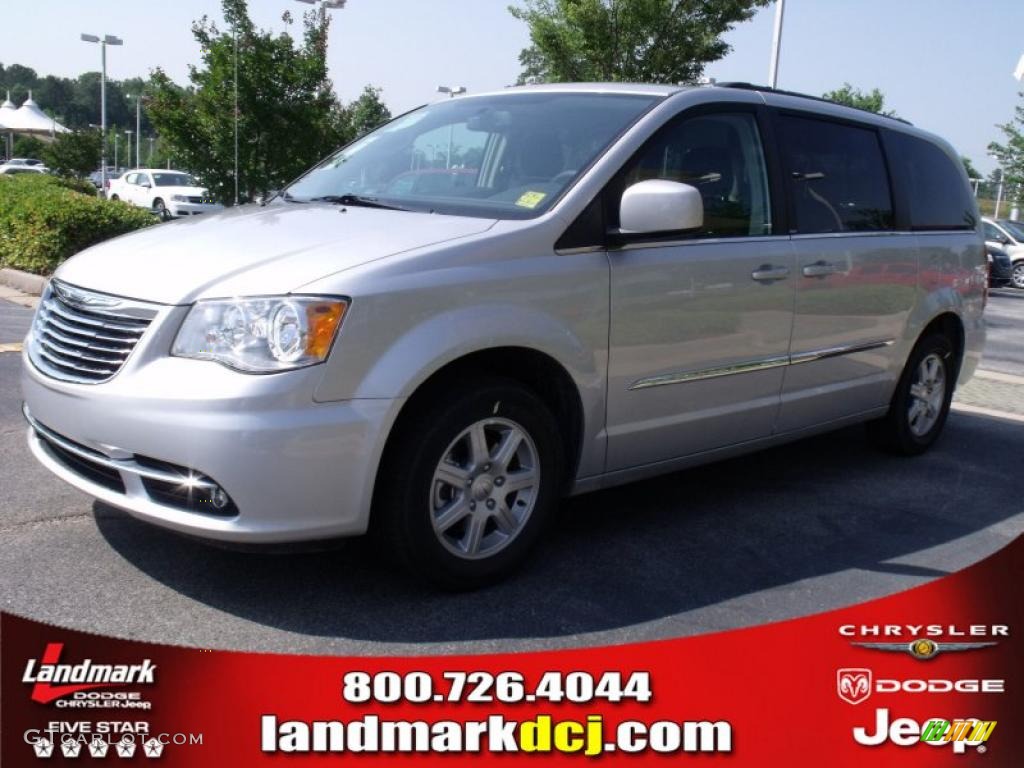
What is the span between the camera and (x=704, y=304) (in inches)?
165

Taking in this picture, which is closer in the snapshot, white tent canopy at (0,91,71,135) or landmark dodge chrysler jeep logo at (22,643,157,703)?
landmark dodge chrysler jeep logo at (22,643,157,703)

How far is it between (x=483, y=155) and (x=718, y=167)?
1.00m

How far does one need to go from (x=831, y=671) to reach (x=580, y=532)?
5.63 feet

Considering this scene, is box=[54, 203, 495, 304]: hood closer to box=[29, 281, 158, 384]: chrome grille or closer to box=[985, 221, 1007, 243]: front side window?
box=[29, 281, 158, 384]: chrome grille

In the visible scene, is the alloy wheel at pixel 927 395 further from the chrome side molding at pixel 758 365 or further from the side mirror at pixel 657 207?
the side mirror at pixel 657 207

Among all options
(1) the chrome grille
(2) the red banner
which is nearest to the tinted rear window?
(2) the red banner

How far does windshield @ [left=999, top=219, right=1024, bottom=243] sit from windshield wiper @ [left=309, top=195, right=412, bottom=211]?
20.8 m

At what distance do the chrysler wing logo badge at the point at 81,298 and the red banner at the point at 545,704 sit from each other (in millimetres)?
1099

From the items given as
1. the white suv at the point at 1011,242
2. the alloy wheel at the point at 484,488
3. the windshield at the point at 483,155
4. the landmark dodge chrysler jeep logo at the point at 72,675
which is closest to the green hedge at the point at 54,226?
the windshield at the point at 483,155

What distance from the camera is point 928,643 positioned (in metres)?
2.79

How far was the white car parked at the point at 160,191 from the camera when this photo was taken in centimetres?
2783

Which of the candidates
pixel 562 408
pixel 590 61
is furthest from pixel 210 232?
pixel 590 61

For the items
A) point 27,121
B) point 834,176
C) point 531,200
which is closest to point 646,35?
point 834,176

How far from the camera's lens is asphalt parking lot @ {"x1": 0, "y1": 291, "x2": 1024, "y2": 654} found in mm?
3322
